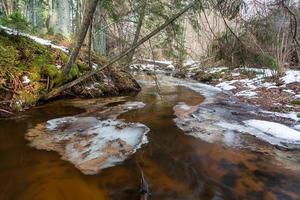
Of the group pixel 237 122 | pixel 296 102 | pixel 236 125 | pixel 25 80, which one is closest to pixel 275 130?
pixel 236 125

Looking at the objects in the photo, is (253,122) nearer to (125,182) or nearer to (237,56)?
(237,56)

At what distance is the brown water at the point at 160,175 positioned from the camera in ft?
9.11

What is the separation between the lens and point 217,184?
3.09 m

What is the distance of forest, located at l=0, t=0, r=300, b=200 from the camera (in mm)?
2996

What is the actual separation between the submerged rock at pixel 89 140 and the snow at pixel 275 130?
7.03ft

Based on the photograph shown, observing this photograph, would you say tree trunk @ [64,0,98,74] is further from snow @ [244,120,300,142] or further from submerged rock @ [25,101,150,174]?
snow @ [244,120,300,142]

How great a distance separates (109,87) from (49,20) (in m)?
6.97

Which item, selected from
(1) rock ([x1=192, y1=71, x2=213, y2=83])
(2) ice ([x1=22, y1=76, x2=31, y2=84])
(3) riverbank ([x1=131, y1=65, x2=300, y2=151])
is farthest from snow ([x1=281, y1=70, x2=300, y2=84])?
(2) ice ([x1=22, y1=76, x2=31, y2=84])

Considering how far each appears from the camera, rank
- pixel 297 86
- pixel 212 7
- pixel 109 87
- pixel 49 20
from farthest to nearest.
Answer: pixel 49 20 < pixel 297 86 < pixel 109 87 < pixel 212 7

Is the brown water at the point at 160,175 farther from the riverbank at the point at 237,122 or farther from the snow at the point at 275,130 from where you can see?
the snow at the point at 275,130

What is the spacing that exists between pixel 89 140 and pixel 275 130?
10.7 ft

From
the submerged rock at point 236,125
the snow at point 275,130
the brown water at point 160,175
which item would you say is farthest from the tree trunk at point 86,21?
the snow at point 275,130

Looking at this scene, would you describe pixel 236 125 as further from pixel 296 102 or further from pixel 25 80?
pixel 25 80

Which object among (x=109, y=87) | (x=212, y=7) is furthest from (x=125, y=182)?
(x=109, y=87)
